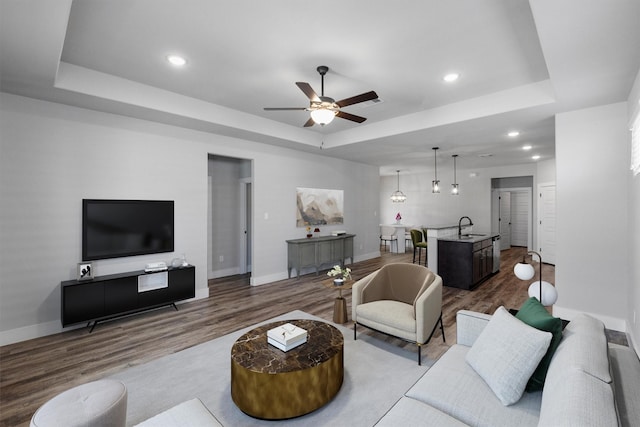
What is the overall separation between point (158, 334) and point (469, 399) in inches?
127

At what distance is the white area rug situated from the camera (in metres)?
2.09

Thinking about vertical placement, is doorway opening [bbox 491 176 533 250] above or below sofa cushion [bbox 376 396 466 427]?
above

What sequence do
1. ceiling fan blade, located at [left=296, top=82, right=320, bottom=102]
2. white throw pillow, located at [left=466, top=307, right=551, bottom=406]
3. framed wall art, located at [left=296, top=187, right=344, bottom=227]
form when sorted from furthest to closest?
framed wall art, located at [left=296, top=187, right=344, bottom=227] → ceiling fan blade, located at [left=296, top=82, right=320, bottom=102] → white throw pillow, located at [left=466, top=307, right=551, bottom=406]

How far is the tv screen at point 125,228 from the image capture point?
146 inches

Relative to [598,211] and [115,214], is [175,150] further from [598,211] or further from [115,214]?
[598,211]

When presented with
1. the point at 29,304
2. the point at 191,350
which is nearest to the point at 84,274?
the point at 29,304

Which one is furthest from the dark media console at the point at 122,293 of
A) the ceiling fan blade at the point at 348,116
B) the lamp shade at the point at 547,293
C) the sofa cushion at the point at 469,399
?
the lamp shade at the point at 547,293

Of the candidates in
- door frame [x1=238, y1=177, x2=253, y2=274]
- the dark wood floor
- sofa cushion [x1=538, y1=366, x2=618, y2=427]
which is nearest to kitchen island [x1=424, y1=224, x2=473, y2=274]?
the dark wood floor

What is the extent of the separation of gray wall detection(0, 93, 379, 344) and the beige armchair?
2815mm

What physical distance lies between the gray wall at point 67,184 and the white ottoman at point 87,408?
243 cm

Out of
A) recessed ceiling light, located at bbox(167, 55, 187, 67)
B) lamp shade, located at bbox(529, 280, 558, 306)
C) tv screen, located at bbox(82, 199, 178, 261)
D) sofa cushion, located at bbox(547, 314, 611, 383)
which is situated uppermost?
recessed ceiling light, located at bbox(167, 55, 187, 67)

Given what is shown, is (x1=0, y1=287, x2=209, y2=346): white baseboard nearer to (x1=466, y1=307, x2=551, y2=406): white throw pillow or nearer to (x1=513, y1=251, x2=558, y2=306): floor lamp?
(x1=466, y1=307, x2=551, y2=406): white throw pillow

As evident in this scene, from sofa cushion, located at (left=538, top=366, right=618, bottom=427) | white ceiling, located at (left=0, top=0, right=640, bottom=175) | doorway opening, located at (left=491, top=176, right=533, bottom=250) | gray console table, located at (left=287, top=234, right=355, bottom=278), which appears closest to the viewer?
sofa cushion, located at (left=538, top=366, right=618, bottom=427)

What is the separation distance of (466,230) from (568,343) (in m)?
5.42
